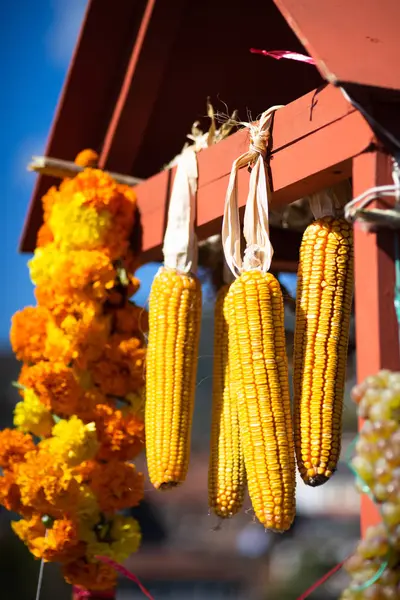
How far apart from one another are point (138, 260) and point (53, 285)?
473 mm

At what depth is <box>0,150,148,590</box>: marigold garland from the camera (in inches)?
148

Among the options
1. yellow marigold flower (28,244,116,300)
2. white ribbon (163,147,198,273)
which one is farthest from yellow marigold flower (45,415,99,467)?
white ribbon (163,147,198,273)

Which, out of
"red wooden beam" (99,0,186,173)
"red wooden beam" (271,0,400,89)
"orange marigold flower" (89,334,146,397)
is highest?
"red wooden beam" (99,0,186,173)

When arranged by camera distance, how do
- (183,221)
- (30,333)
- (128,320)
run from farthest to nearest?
(128,320) < (30,333) < (183,221)

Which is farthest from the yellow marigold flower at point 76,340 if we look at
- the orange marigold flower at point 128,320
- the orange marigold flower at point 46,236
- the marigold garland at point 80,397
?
the orange marigold flower at point 46,236

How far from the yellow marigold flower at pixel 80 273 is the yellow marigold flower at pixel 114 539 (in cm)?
106

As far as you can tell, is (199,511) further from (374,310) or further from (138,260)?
(374,310)

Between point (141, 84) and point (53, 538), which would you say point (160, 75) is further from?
point (53, 538)

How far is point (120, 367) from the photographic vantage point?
4.03 m

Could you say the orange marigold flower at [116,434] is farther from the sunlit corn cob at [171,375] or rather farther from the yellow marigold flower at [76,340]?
the sunlit corn cob at [171,375]

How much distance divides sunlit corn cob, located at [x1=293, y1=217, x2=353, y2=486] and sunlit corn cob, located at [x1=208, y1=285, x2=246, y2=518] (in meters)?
0.41

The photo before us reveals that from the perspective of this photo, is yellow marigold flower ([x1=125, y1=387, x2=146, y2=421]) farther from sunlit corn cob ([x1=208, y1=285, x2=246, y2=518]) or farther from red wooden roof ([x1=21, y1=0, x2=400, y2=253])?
red wooden roof ([x1=21, y1=0, x2=400, y2=253])

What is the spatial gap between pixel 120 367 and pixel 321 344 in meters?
1.41

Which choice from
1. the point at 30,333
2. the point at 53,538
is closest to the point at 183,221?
the point at 30,333
